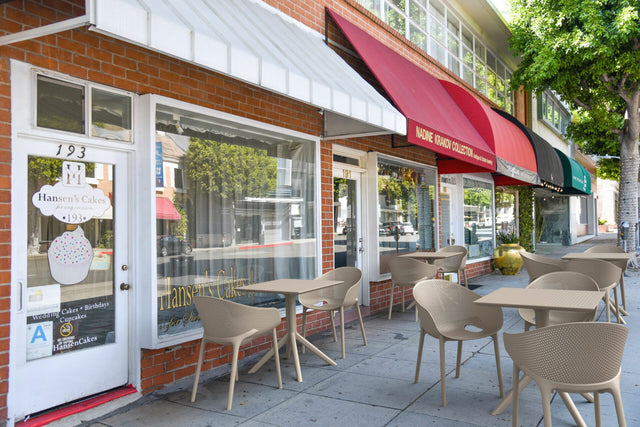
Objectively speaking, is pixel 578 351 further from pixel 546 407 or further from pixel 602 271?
pixel 602 271

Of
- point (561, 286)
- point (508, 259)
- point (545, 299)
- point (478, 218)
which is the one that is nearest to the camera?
point (545, 299)

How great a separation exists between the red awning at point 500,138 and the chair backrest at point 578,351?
605 cm

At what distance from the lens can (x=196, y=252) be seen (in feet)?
16.2

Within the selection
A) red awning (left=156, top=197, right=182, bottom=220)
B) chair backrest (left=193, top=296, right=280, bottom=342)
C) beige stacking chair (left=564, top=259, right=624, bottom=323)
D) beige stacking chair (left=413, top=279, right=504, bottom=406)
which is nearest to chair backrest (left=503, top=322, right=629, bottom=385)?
beige stacking chair (left=413, top=279, right=504, bottom=406)

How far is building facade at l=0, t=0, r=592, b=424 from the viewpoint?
3467mm

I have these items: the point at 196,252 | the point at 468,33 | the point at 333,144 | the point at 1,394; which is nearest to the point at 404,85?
the point at 333,144

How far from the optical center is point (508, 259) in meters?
12.5

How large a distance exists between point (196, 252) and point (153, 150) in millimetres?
1165

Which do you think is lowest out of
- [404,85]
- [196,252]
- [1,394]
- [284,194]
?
[1,394]

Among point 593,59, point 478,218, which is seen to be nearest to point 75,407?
point 478,218

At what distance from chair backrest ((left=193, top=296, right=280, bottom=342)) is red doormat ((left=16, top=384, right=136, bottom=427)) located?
85 cm

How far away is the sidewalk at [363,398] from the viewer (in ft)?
12.3

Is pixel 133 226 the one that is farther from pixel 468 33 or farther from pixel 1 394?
pixel 468 33

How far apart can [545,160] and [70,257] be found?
448 inches
